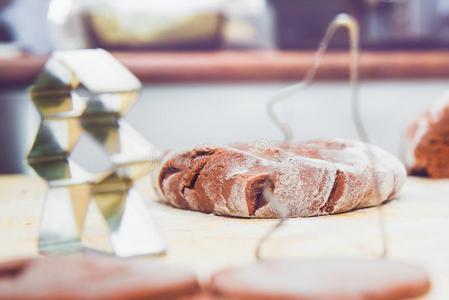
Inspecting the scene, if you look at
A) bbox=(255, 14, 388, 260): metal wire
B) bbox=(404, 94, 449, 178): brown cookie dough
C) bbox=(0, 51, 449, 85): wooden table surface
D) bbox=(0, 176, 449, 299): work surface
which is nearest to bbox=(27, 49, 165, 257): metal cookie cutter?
bbox=(0, 176, 449, 299): work surface

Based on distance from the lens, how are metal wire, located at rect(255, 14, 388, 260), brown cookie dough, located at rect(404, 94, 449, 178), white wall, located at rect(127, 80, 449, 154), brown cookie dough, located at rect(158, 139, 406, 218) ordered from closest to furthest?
metal wire, located at rect(255, 14, 388, 260)
brown cookie dough, located at rect(158, 139, 406, 218)
brown cookie dough, located at rect(404, 94, 449, 178)
white wall, located at rect(127, 80, 449, 154)

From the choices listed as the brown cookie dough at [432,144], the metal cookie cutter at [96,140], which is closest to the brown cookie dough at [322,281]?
the metal cookie cutter at [96,140]

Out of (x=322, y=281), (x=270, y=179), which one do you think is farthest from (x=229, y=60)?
(x=322, y=281)

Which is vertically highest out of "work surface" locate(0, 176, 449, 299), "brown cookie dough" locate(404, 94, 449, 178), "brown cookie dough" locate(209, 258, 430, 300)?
"brown cookie dough" locate(209, 258, 430, 300)

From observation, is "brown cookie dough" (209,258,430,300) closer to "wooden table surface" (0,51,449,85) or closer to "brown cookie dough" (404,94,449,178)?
"brown cookie dough" (404,94,449,178)

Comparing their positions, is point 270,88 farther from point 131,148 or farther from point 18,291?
point 18,291

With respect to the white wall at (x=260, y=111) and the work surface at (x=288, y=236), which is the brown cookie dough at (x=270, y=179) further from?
the white wall at (x=260, y=111)

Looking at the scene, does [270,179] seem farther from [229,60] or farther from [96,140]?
[229,60]
